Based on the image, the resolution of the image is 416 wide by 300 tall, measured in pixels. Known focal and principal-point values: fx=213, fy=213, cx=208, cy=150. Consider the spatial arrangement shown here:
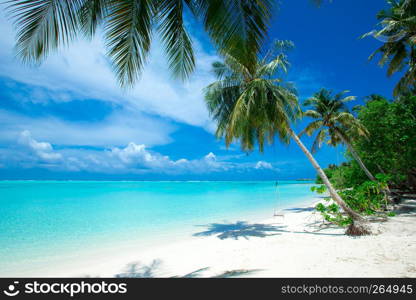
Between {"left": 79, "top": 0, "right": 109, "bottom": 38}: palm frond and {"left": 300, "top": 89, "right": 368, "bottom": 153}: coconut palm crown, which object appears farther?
{"left": 300, "top": 89, "right": 368, "bottom": 153}: coconut palm crown

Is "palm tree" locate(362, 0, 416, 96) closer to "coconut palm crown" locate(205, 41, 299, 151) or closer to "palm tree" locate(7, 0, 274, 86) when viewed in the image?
"coconut palm crown" locate(205, 41, 299, 151)

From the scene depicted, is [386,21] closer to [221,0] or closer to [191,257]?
[221,0]

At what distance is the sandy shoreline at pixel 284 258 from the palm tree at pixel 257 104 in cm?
117

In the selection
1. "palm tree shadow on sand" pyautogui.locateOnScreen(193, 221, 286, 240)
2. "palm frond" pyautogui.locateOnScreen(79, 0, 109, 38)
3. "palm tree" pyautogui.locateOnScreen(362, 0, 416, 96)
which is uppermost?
"palm tree" pyautogui.locateOnScreen(362, 0, 416, 96)

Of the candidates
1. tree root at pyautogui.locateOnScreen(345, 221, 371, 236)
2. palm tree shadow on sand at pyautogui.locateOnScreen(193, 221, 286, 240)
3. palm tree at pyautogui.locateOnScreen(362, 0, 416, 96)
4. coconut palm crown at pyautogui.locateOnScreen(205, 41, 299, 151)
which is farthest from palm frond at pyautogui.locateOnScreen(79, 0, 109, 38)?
palm tree at pyautogui.locateOnScreen(362, 0, 416, 96)

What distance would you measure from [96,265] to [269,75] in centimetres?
800

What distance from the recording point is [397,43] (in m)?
11.7

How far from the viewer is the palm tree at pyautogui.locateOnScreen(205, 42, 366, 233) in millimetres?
6758

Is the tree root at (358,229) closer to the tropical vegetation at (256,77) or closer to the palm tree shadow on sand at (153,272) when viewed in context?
the tropical vegetation at (256,77)

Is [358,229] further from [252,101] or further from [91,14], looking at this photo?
[91,14]

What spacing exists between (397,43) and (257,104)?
1081 cm

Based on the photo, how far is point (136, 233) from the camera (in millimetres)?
9414

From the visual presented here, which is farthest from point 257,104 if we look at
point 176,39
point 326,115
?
point 326,115

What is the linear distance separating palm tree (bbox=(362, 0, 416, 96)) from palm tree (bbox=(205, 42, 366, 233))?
6.92 m
